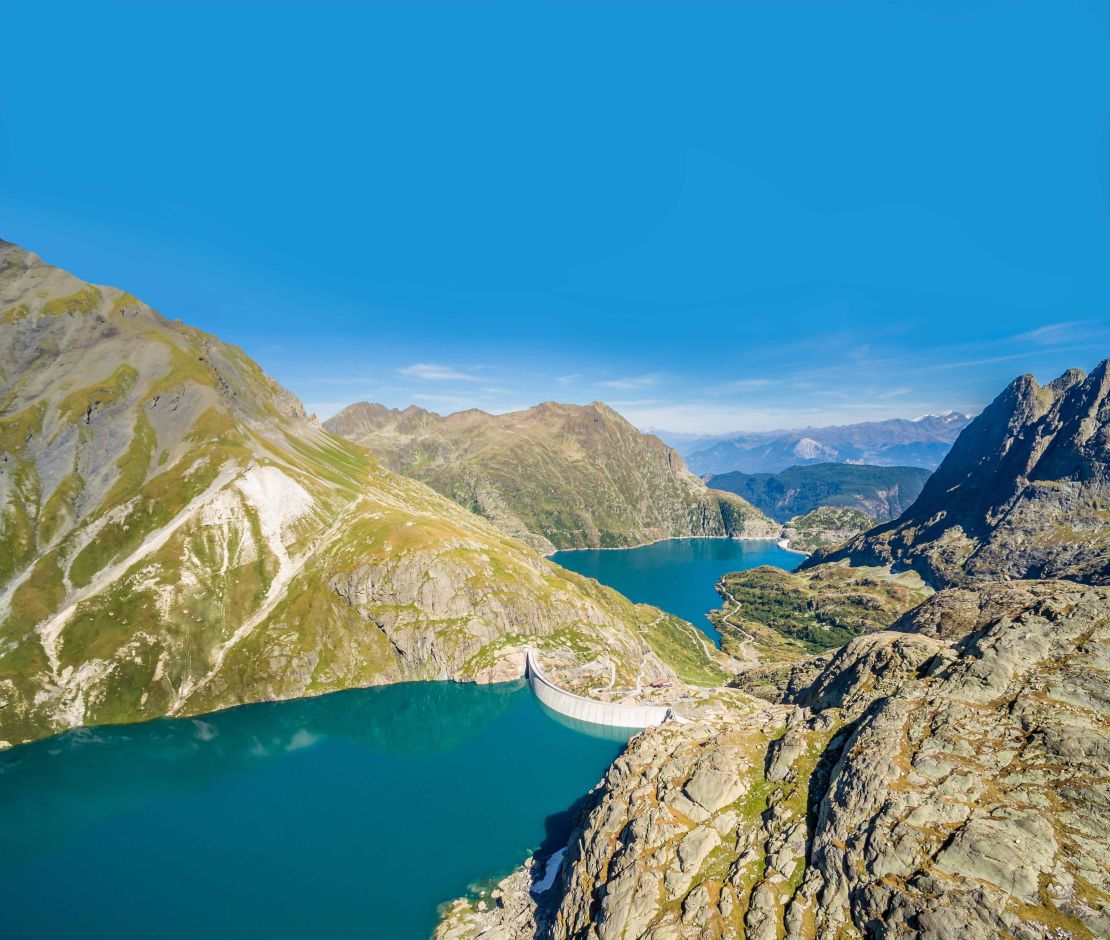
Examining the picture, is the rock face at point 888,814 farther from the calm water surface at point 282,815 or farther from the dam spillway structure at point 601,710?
the dam spillway structure at point 601,710

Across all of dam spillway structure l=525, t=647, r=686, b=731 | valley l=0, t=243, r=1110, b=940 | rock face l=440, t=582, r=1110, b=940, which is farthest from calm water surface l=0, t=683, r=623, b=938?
rock face l=440, t=582, r=1110, b=940

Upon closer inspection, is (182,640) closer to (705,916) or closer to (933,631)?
(705,916)

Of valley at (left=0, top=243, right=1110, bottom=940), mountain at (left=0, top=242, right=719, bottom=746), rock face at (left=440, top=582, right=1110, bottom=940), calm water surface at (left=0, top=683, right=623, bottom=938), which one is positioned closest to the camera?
rock face at (left=440, top=582, right=1110, bottom=940)

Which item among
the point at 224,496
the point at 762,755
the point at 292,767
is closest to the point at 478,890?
the point at 762,755

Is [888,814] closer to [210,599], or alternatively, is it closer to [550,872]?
[550,872]

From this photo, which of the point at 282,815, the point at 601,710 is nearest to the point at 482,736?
the point at 601,710

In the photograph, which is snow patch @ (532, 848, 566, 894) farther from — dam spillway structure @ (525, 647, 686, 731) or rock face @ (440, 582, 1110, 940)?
dam spillway structure @ (525, 647, 686, 731)
